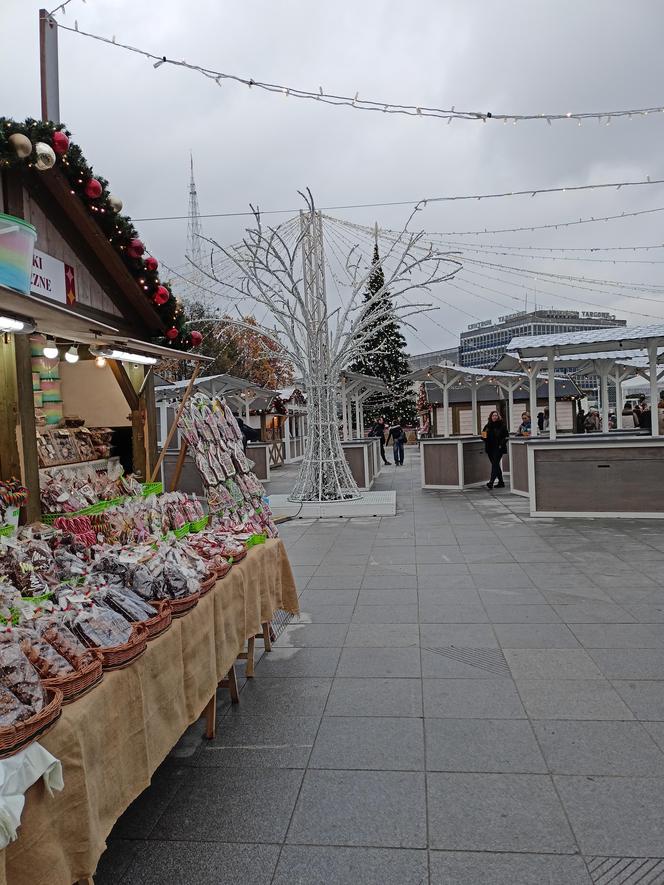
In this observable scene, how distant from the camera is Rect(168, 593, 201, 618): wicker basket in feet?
9.77

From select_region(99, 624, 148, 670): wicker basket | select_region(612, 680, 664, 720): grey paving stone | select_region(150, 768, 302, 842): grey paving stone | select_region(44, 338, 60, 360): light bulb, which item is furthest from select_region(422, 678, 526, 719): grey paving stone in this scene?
select_region(44, 338, 60, 360): light bulb

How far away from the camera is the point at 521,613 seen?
17.4 ft

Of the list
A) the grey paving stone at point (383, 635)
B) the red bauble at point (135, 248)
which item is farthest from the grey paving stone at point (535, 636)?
the red bauble at point (135, 248)

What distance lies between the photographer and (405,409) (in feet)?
105

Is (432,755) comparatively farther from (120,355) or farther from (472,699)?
(120,355)

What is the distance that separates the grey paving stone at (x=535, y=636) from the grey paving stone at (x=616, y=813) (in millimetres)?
1725

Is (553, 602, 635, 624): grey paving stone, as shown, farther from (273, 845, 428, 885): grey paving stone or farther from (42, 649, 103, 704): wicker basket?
(42, 649, 103, 704): wicker basket

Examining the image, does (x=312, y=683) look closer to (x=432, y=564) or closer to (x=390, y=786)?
(x=390, y=786)

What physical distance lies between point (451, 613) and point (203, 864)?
3.35 metres

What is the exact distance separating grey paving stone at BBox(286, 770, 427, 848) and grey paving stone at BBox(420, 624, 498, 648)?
1.80 m

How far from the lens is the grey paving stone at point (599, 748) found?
294cm

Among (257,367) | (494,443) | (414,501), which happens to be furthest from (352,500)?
(257,367)

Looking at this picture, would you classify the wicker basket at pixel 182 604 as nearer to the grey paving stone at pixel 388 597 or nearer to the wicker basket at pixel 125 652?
the wicker basket at pixel 125 652

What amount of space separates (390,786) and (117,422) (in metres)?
4.55
